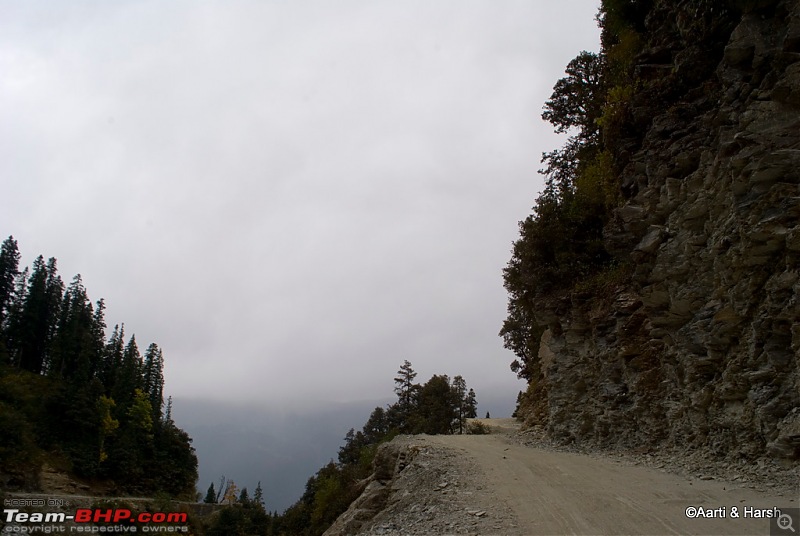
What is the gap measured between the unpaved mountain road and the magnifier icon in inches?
2.4

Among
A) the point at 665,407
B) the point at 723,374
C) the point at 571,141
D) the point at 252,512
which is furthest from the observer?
the point at 252,512

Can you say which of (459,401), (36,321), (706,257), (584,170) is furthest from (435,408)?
(36,321)

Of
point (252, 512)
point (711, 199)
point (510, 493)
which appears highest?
point (711, 199)

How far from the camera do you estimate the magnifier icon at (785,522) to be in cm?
637

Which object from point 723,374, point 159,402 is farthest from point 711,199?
point 159,402

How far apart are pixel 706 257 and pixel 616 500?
7.15 metres

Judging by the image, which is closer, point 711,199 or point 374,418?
point 711,199

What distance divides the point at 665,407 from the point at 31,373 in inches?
3180

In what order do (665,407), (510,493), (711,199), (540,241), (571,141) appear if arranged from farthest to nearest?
1. (571,141)
2. (540,241)
3. (665,407)
4. (711,199)
5. (510,493)

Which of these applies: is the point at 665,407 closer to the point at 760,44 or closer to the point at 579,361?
the point at 579,361

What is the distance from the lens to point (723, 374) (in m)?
11.0

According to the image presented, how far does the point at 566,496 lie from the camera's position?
9.22 meters

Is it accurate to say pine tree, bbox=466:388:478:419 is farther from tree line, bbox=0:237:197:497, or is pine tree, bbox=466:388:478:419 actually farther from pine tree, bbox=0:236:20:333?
pine tree, bbox=0:236:20:333

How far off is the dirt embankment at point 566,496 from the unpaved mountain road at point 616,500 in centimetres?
2
